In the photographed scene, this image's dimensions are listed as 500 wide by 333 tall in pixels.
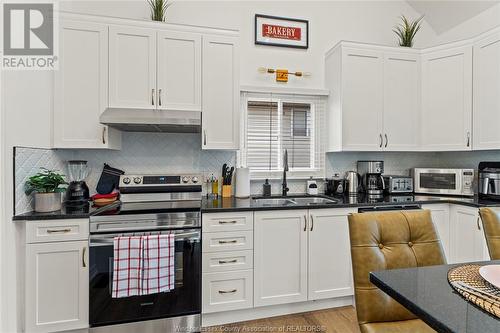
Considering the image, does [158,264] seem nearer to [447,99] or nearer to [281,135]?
[281,135]

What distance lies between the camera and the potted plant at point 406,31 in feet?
9.80

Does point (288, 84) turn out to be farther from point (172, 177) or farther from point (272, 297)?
point (272, 297)

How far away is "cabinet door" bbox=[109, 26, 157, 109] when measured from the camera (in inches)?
88.6

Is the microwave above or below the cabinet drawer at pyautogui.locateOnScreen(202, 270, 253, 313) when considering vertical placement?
above

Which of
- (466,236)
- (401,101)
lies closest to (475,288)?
(466,236)

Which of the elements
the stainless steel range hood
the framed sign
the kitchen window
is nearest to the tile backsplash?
the kitchen window

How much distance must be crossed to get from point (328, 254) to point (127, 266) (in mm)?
1552

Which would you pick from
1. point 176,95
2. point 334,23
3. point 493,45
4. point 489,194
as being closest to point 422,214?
point 489,194

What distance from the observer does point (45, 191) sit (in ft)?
6.38

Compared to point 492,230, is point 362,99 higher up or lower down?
higher up

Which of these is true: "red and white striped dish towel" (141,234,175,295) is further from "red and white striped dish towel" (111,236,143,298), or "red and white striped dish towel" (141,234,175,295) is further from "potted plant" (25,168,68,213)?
"potted plant" (25,168,68,213)

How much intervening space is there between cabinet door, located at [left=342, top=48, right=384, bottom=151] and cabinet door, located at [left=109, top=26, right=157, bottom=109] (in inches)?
71.2

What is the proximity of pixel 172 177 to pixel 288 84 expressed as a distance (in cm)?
157

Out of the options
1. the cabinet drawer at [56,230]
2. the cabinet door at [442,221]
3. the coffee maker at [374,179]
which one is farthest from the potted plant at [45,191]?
the cabinet door at [442,221]
